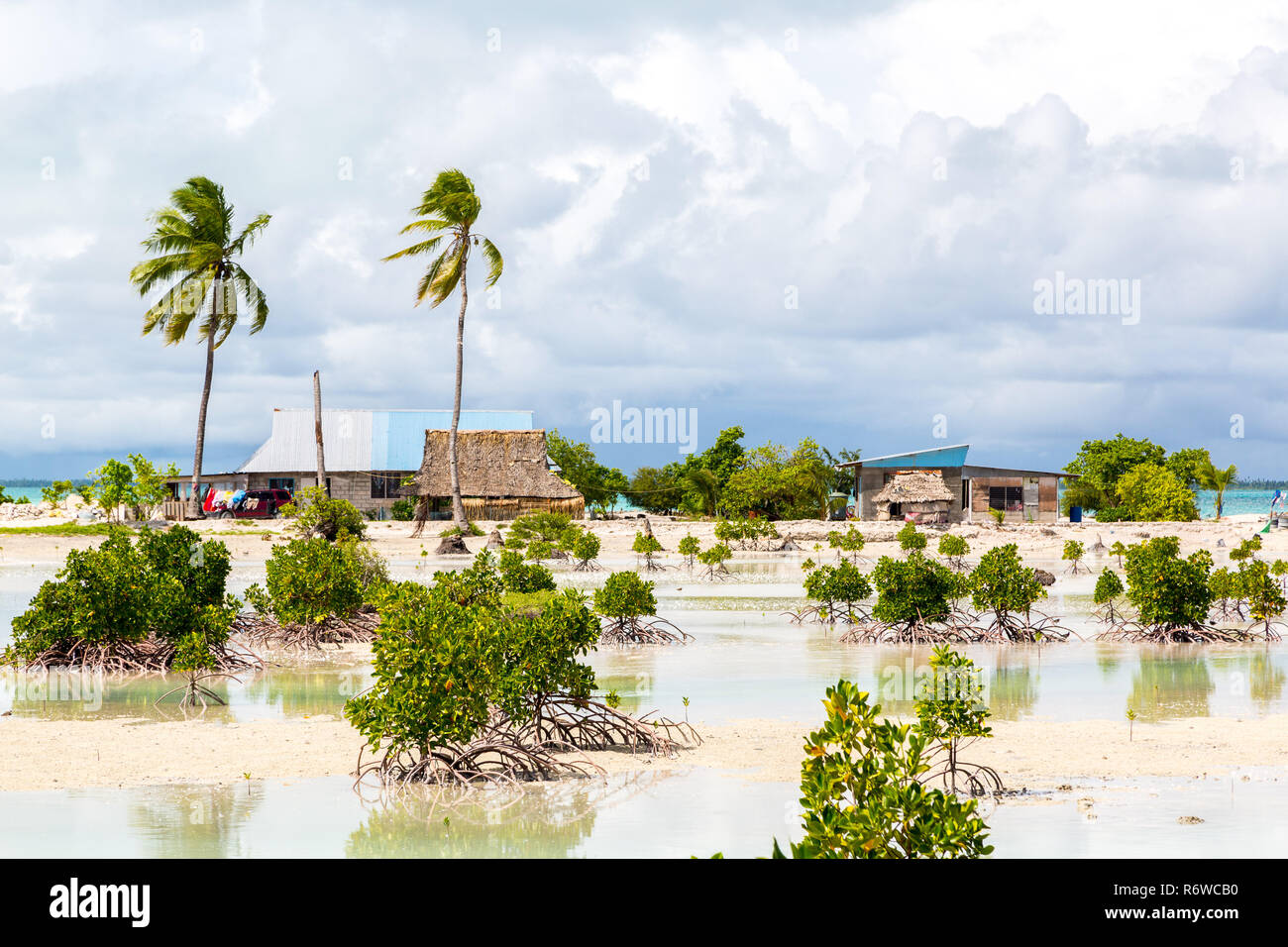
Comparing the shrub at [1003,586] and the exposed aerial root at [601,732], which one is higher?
the shrub at [1003,586]

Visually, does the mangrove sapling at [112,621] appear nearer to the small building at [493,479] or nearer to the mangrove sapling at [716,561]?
the mangrove sapling at [716,561]

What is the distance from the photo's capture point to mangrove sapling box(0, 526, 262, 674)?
14883mm

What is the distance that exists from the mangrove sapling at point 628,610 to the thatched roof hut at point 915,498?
35.0m

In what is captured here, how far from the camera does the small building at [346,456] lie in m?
53.4

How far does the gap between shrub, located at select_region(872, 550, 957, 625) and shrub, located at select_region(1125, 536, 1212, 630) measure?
2.65 meters

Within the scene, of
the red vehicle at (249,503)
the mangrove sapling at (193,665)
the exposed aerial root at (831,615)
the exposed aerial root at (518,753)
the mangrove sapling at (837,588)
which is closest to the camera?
the exposed aerial root at (518,753)

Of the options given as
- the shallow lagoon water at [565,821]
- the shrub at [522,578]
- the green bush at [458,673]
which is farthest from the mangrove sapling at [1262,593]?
the green bush at [458,673]

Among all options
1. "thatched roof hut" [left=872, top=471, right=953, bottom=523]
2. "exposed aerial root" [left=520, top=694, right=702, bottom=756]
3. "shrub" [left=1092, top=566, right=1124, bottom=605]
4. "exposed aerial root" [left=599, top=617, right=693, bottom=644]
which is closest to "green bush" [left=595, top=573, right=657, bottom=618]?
"exposed aerial root" [left=599, top=617, right=693, bottom=644]

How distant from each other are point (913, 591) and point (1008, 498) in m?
38.7

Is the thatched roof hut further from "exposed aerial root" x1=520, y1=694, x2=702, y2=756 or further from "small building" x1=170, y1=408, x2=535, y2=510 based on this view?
"exposed aerial root" x1=520, y1=694, x2=702, y2=756

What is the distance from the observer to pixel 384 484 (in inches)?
2119

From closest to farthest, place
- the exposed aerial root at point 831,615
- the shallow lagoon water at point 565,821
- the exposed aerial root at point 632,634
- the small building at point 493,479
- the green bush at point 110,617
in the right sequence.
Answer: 1. the shallow lagoon water at point 565,821
2. the green bush at point 110,617
3. the exposed aerial root at point 632,634
4. the exposed aerial root at point 831,615
5. the small building at point 493,479

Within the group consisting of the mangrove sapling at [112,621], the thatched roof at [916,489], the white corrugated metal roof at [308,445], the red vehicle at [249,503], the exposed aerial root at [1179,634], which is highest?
the white corrugated metal roof at [308,445]

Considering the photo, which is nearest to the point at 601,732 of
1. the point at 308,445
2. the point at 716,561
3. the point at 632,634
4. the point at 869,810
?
the point at 869,810
